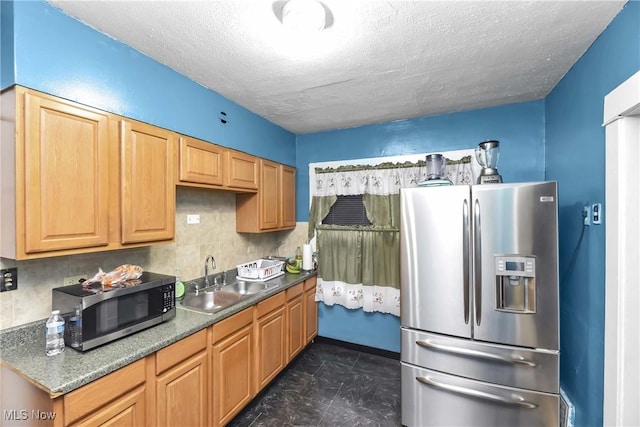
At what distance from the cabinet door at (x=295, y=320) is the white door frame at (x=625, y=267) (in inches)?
83.8

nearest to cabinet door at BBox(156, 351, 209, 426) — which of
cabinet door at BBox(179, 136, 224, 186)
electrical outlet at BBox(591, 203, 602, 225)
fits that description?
cabinet door at BBox(179, 136, 224, 186)

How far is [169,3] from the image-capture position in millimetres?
1260

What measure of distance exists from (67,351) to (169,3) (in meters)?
1.73

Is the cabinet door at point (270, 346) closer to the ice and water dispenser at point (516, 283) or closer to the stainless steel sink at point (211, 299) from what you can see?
the stainless steel sink at point (211, 299)

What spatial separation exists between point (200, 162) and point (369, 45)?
1.40m

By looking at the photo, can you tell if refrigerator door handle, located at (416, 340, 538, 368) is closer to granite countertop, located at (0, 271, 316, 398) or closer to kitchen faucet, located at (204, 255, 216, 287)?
granite countertop, located at (0, 271, 316, 398)

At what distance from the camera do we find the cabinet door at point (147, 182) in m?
1.51

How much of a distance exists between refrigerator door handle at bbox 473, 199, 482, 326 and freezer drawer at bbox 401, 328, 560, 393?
0.20 m

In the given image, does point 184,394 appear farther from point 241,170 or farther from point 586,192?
point 586,192

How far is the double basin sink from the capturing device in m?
2.20

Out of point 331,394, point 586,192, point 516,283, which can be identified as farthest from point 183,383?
point 586,192

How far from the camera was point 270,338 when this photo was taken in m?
2.29

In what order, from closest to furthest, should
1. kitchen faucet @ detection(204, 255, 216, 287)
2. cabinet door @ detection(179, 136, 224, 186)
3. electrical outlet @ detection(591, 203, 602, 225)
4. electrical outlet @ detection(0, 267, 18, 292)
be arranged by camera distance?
electrical outlet @ detection(0, 267, 18, 292), electrical outlet @ detection(591, 203, 602, 225), cabinet door @ detection(179, 136, 224, 186), kitchen faucet @ detection(204, 255, 216, 287)

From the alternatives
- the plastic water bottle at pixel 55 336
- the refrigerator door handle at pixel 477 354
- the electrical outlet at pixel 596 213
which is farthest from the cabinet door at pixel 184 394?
the electrical outlet at pixel 596 213
